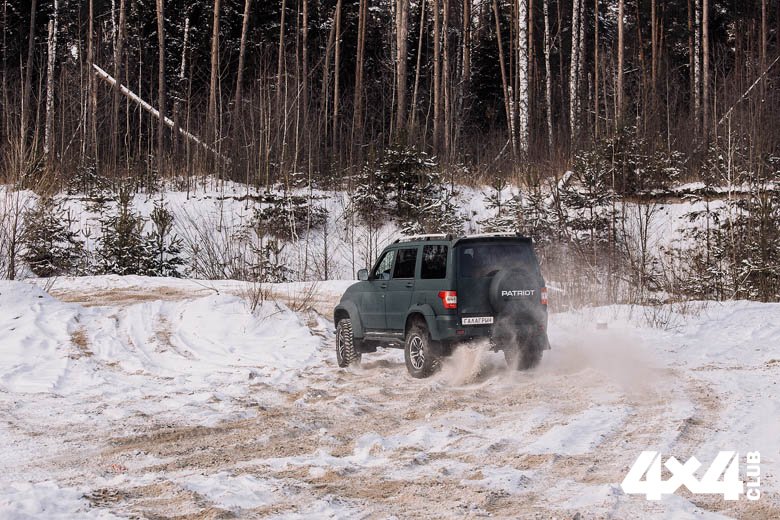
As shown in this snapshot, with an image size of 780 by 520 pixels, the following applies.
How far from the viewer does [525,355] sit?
1125cm

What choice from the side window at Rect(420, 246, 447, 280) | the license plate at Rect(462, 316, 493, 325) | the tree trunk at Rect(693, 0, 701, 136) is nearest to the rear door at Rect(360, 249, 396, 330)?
the side window at Rect(420, 246, 447, 280)

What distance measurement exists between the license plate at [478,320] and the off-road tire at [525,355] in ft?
1.76

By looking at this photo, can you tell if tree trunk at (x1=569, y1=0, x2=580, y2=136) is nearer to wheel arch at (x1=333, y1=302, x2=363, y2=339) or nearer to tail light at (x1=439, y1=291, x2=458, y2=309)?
wheel arch at (x1=333, y1=302, x2=363, y2=339)

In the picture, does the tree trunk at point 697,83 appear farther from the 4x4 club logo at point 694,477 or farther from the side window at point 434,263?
the 4x4 club logo at point 694,477

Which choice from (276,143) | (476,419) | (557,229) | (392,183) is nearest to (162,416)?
(476,419)

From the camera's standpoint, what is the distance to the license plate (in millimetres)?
10672

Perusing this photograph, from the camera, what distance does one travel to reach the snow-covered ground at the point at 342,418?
5531mm

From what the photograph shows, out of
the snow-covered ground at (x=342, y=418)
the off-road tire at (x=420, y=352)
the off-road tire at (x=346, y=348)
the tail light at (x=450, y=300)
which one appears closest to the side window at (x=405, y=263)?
the off-road tire at (x=420, y=352)

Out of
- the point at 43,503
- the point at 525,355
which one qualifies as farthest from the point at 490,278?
the point at 43,503

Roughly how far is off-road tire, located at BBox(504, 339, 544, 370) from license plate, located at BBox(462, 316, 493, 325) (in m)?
0.54

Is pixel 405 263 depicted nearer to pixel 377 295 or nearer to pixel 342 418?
pixel 377 295

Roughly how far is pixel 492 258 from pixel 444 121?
26952 millimetres

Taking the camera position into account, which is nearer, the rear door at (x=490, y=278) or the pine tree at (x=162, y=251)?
the rear door at (x=490, y=278)

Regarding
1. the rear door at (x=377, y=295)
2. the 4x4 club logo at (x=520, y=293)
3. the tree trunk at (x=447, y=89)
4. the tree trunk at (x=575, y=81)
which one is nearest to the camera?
the 4x4 club logo at (x=520, y=293)
